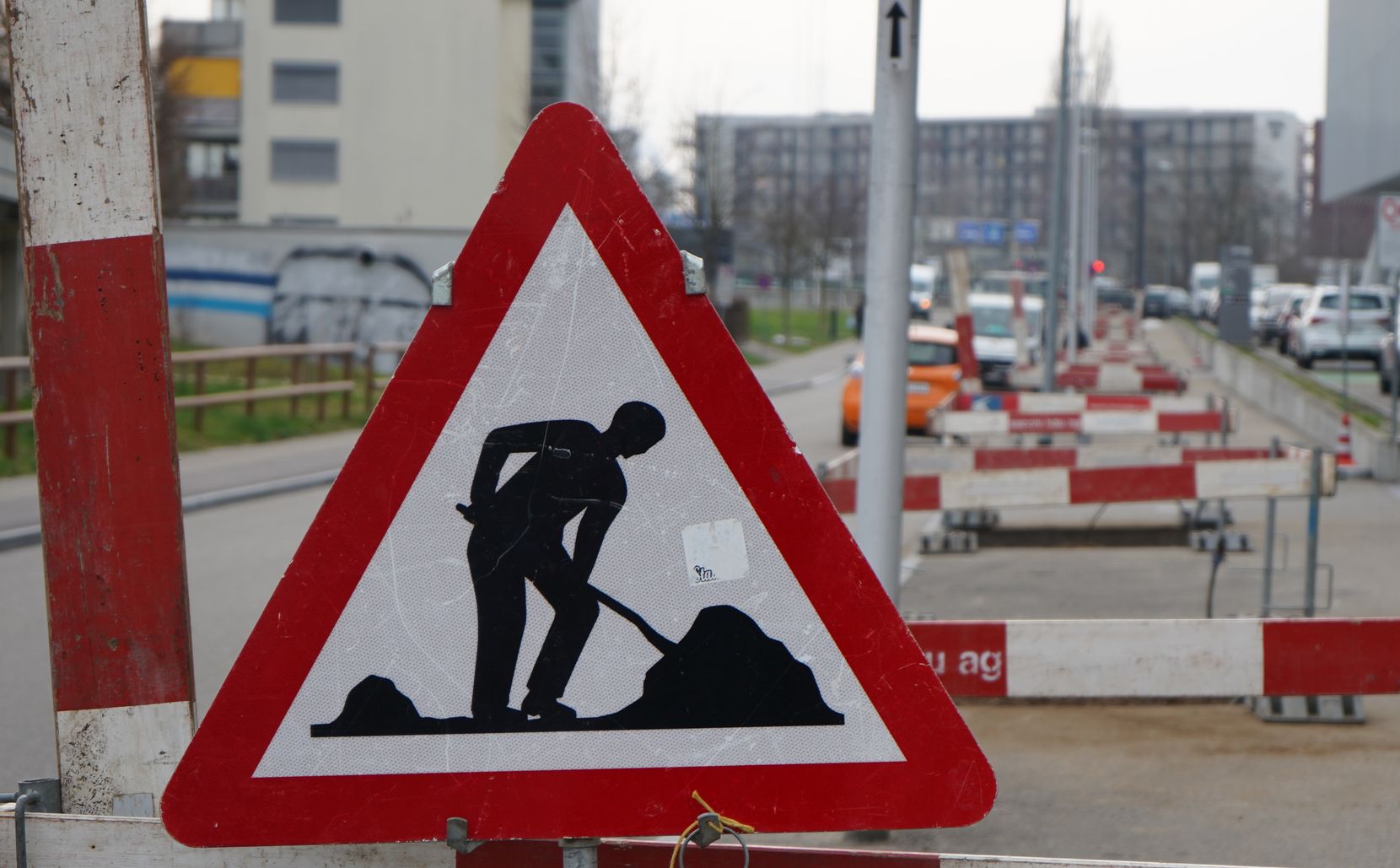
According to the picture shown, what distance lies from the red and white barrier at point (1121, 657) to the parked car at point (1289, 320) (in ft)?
134

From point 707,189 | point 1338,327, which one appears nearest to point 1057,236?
point 1338,327

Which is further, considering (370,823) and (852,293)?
(852,293)

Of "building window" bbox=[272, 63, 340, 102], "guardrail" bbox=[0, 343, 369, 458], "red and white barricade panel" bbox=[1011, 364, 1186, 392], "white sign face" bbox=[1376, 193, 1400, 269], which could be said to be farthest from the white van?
"white sign face" bbox=[1376, 193, 1400, 269]

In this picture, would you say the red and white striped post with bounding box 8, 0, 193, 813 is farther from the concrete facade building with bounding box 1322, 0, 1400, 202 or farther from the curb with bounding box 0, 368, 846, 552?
the concrete facade building with bounding box 1322, 0, 1400, 202

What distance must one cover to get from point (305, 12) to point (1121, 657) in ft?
201

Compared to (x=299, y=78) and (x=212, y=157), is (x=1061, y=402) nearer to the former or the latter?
(x=299, y=78)

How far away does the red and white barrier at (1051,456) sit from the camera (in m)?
11.9

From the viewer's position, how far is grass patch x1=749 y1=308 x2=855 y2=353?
2438 inches

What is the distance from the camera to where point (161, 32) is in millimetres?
63688

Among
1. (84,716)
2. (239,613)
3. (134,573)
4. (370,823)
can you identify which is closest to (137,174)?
(134,573)

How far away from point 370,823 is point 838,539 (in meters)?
0.76

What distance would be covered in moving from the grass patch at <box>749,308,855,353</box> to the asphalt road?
4767 centimetres

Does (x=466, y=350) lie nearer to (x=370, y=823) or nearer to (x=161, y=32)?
(x=370, y=823)

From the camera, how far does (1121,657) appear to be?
5375mm
